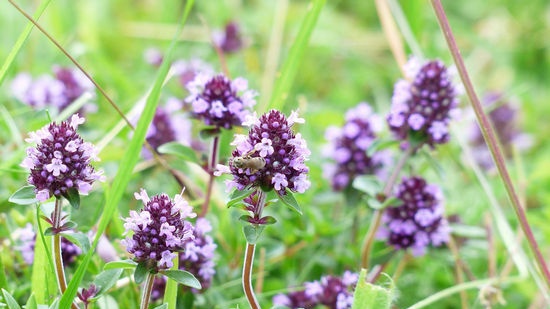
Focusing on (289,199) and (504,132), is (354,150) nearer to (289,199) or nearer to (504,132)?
(289,199)

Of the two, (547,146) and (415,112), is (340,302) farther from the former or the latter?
(547,146)

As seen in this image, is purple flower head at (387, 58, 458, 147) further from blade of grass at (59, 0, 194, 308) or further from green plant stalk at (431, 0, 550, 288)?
blade of grass at (59, 0, 194, 308)

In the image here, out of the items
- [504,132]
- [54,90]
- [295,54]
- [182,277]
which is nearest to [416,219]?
[295,54]

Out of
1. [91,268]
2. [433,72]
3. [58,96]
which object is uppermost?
[58,96]

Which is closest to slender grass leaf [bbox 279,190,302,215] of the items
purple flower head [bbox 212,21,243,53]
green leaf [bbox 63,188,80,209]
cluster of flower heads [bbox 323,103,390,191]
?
green leaf [bbox 63,188,80,209]

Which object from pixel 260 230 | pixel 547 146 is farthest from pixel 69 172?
pixel 547 146
